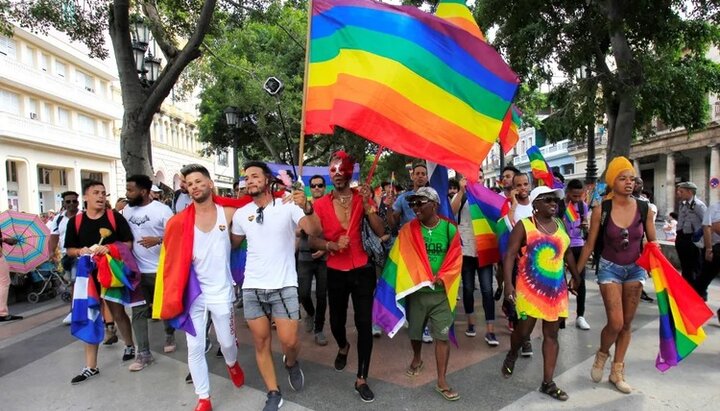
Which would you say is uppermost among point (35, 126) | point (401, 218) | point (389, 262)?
point (35, 126)

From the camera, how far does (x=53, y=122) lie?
2759cm

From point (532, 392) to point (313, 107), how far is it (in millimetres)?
2918

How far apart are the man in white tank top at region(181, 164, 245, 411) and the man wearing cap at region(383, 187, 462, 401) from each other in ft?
4.92

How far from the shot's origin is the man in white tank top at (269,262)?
12.1 feet

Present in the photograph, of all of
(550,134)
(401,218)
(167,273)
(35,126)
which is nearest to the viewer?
(167,273)

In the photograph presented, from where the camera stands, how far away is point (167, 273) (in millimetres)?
3682

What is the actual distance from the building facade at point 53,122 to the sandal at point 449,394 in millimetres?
18268

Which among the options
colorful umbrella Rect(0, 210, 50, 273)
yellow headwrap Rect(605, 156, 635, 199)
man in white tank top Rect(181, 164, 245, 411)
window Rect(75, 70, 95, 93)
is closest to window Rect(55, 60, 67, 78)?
window Rect(75, 70, 95, 93)

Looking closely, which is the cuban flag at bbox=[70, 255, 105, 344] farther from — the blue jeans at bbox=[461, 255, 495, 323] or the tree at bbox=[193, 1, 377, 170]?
the tree at bbox=[193, 1, 377, 170]

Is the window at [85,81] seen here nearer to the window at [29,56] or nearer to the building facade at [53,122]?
the building facade at [53,122]

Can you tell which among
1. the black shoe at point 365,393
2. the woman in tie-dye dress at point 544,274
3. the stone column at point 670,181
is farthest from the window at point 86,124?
the stone column at point 670,181

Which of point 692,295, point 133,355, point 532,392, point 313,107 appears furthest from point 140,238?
point 692,295

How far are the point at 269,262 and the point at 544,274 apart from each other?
7.14ft

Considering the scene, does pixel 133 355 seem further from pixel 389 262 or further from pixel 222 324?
pixel 389 262
